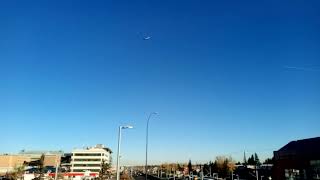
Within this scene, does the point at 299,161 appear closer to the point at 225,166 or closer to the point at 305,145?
the point at 305,145

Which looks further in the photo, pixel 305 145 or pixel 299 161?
pixel 305 145

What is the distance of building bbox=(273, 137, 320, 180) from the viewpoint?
168 feet

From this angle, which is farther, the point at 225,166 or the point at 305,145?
the point at 225,166

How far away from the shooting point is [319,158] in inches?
1959

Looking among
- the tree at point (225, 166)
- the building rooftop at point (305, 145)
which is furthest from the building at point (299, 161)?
the tree at point (225, 166)

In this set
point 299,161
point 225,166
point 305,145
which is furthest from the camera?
point 225,166

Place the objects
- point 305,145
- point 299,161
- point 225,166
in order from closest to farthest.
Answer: point 299,161, point 305,145, point 225,166

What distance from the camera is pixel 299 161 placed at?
178 feet

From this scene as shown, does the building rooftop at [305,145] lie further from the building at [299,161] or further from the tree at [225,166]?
the tree at [225,166]

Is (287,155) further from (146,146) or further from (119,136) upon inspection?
(119,136)

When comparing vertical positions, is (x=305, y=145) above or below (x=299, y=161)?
above

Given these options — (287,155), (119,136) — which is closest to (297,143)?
(287,155)

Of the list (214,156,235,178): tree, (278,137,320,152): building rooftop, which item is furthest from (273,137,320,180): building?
(214,156,235,178): tree

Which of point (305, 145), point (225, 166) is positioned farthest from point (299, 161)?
point (225, 166)
